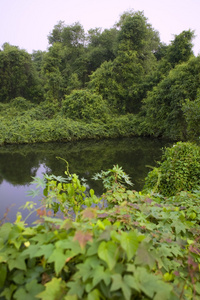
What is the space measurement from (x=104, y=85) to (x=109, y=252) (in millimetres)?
15203

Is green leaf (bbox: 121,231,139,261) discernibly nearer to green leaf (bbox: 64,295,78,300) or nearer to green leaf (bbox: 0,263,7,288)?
green leaf (bbox: 64,295,78,300)

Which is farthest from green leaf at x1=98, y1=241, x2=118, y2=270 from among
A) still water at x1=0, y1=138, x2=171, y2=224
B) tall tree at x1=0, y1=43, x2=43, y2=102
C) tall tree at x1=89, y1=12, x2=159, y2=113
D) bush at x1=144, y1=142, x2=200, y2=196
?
tall tree at x1=0, y1=43, x2=43, y2=102

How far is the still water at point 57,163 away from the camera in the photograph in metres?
4.83

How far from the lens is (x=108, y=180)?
7.71ft

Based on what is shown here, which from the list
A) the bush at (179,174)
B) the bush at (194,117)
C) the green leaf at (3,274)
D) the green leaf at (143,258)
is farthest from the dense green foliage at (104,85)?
the green leaf at (3,274)

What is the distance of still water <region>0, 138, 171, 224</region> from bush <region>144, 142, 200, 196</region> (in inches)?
62.5

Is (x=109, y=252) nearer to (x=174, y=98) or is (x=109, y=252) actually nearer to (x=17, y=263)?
(x=17, y=263)

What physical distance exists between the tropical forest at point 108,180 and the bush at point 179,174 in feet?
0.06

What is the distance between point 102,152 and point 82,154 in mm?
887

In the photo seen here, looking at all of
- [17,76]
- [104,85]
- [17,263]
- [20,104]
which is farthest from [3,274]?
[17,76]

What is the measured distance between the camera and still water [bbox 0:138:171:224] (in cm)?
483

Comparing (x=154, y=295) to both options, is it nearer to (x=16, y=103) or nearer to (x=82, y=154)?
(x=82, y=154)

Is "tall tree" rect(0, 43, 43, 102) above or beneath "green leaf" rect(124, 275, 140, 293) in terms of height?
above

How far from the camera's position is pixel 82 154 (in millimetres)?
8305
